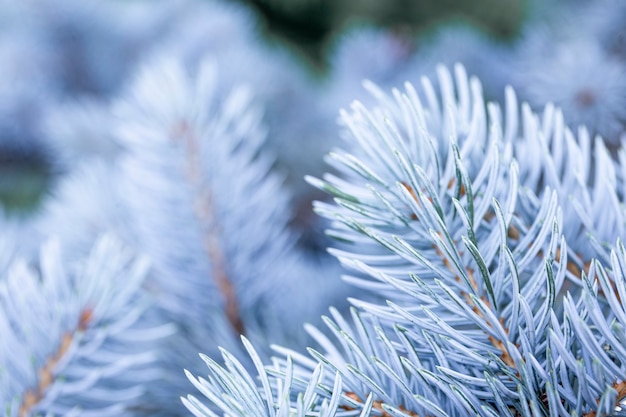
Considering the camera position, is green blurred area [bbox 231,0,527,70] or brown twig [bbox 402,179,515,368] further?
green blurred area [bbox 231,0,527,70]

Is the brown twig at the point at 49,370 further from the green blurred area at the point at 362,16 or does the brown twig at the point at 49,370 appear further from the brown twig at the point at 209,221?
the green blurred area at the point at 362,16

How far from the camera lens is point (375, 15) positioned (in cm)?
104

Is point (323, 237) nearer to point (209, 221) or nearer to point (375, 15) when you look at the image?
point (209, 221)

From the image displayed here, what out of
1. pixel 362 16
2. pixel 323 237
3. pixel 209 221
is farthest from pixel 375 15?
pixel 209 221

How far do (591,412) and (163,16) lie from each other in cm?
69

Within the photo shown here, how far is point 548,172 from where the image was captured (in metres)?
0.21

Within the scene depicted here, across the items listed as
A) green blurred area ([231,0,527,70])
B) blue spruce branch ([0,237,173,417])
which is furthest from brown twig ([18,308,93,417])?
green blurred area ([231,0,527,70])

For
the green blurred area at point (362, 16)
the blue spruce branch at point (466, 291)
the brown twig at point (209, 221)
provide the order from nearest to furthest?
the blue spruce branch at point (466, 291) → the brown twig at point (209, 221) → the green blurred area at point (362, 16)

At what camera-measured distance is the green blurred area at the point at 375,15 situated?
3.32ft

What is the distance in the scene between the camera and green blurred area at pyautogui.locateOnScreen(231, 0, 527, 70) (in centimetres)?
101

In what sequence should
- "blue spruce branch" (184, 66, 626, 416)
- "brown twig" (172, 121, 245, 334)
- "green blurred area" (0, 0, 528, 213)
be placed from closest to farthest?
"blue spruce branch" (184, 66, 626, 416) → "brown twig" (172, 121, 245, 334) → "green blurred area" (0, 0, 528, 213)

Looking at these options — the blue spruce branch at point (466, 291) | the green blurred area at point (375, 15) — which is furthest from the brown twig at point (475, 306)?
the green blurred area at point (375, 15)

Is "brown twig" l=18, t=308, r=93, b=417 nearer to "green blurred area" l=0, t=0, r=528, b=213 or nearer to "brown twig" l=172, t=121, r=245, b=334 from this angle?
"brown twig" l=172, t=121, r=245, b=334

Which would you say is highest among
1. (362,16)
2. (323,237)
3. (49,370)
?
(362,16)
